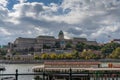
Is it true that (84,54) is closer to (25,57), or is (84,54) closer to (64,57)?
(64,57)

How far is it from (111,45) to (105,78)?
168 meters

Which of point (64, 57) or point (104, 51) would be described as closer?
point (64, 57)

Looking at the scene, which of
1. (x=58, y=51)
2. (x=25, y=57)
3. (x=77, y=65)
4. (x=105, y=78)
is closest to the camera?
(x=105, y=78)

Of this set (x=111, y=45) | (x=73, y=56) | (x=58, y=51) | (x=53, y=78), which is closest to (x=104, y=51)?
(x=111, y=45)

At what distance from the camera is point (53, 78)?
34.1 metres

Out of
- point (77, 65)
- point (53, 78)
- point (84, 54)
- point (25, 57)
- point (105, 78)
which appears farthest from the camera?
point (25, 57)

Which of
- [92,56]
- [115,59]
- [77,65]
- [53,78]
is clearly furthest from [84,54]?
[53,78]

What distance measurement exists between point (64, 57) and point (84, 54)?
15.8 metres

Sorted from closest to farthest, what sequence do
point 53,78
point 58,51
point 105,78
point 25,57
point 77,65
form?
point 105,78 → point 53,78 → point 77,65 → point 25,57 → point 58,51

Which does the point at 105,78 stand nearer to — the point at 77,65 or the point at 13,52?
the point at 77,65

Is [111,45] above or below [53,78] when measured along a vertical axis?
above

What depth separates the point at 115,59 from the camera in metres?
152

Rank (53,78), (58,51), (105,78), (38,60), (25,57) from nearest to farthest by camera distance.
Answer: (105,78) → (53,78) → (38,60) → (25,57) → (58,51)

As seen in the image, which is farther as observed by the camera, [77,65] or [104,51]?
[104,51]
